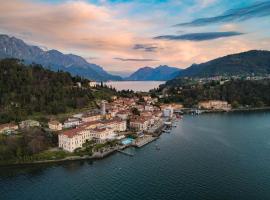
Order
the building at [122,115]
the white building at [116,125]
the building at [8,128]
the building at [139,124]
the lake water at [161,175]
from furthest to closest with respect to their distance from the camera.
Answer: the building at [122,115]
the building at [139,124]
the white building at [116,125]
the building at [8,128]
the lake water at [161,175]

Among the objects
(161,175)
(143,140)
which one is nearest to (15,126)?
(143,140)

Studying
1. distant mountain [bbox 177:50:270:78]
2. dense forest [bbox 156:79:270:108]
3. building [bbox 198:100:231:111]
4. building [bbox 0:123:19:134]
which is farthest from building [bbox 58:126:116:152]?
distant mountain [bbox 177:50:270:78]

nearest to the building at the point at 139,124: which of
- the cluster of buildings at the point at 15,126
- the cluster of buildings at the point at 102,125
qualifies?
the cluster of buildings at the point at 102,125

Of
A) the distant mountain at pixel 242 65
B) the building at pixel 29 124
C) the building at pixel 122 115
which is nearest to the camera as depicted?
the building at pixel 29 124

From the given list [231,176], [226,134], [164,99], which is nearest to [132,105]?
[164,99]

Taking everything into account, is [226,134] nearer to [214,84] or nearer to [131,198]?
[131,198]

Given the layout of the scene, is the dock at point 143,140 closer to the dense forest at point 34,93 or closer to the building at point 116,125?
the building at point 116,125

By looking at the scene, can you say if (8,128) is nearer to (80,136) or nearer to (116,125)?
(80,136)
